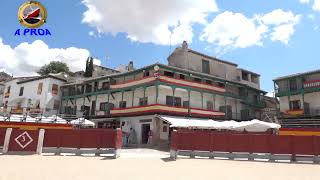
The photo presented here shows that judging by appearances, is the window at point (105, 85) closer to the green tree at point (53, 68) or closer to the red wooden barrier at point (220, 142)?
the red wooden barrier at point (220, 142)

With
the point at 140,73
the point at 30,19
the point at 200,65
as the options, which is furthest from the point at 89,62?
the point at 30,19

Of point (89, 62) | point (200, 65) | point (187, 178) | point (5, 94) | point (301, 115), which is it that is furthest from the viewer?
point (5, 94)

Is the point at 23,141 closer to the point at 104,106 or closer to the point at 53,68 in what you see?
the point at 104,106

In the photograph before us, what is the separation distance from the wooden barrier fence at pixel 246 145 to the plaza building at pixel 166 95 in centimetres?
1125

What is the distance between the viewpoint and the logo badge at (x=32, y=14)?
20906 millimetres

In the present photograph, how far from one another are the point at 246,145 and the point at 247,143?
15 cm

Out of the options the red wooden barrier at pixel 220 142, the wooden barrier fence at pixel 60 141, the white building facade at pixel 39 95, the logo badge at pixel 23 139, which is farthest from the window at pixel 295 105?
the white building facade at pixel 39 95

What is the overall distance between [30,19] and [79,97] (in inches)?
1011

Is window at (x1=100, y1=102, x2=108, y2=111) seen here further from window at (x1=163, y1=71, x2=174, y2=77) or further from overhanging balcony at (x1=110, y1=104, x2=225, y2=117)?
window at (x1=163, y1=71, x2=174, y2=77)

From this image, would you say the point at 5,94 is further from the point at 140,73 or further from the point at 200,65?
the point at 200,65

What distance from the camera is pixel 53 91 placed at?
160 ft

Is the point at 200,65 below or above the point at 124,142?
above

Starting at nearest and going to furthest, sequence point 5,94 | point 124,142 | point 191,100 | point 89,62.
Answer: point 124,142 → point 191,100 → point 89,62 → point 5,94

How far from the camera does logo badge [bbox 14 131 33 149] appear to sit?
19594 millimetres
